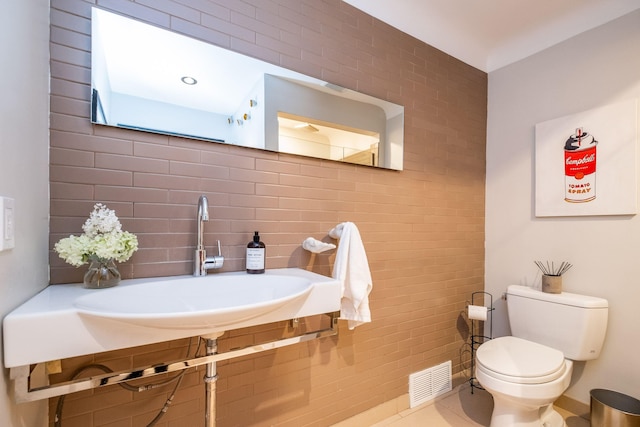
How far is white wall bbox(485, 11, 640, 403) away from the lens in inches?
64.0

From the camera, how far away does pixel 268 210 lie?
1.36 meters

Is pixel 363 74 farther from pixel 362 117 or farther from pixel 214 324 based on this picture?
pixel 214 324

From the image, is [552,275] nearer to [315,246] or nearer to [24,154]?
[315,246]

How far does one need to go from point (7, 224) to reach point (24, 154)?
9.0 inches

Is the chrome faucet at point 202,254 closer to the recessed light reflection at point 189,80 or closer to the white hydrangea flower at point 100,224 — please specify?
the white hydrangea flower at point 100,224

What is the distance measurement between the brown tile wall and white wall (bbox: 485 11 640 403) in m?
0.14

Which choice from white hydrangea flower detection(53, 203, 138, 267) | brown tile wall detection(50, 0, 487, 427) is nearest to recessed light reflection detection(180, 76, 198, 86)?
brown tile wall detection(50, 0, 487, 427)

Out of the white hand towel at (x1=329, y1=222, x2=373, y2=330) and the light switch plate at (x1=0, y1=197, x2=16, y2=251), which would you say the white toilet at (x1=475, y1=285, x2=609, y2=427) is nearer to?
the white hand towel at (x1=329, y1=222, x2=373, y2=330)

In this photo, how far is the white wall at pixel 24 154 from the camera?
656 mm

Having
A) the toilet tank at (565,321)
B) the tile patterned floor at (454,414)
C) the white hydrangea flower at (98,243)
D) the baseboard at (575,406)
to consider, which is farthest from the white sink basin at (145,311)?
the baseboard at (575,406)

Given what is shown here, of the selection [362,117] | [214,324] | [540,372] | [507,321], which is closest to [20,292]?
[214,324]

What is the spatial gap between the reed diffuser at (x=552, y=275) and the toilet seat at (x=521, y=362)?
0.36m

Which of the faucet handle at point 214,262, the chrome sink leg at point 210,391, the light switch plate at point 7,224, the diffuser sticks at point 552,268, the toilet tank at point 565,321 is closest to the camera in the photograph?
the light switch plate at point 7,224

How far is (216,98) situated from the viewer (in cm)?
122
